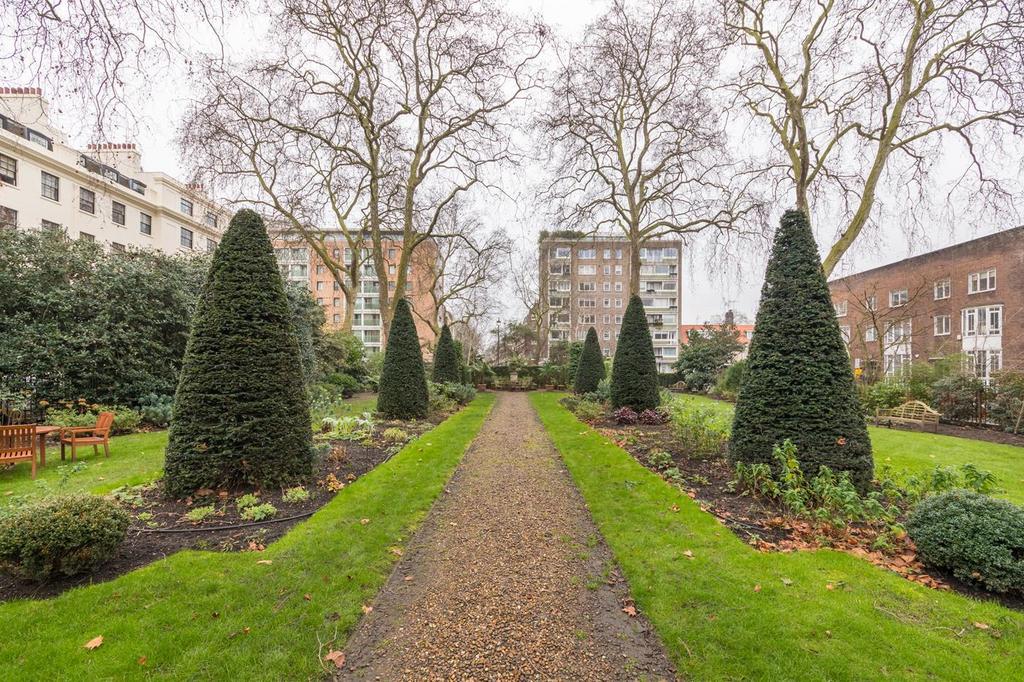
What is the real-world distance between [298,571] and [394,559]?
34.7 inches

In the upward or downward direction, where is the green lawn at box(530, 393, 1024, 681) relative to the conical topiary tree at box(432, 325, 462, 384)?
downward

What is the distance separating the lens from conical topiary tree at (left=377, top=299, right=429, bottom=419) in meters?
13.3

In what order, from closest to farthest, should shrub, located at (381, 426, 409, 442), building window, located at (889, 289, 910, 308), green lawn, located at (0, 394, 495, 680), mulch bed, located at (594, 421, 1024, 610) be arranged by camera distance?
green lawn, located at (0, 394, 495, 680)
mulch bed, located at (594, 421, 1024, 610)
shrub, located at (381, 426, 409, 442)
building window, located at (889, 289, 910, 308)

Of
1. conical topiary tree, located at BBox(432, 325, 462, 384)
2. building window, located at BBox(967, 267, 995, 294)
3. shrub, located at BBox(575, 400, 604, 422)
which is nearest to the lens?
shrub, located at BBox(575, 400, 604, 422)

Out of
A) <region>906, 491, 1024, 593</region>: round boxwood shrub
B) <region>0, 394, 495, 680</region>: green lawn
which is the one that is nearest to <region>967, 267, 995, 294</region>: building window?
<region>906, 491, 1024, 593</region>: round boxwood shrub

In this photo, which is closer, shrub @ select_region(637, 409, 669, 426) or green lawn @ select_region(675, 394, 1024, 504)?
green lawn @ select_region(675, 394, 1024, 504)

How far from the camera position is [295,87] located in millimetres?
14062

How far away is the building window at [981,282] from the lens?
2495 centimetres

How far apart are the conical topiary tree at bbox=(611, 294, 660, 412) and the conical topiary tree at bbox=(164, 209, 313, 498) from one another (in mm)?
9790

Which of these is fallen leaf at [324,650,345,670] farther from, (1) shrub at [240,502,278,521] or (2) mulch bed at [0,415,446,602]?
(1) shrub at [240,502,278,521]

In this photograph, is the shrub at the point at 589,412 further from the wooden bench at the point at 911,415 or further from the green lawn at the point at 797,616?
the wooden bench at the point at 911,415

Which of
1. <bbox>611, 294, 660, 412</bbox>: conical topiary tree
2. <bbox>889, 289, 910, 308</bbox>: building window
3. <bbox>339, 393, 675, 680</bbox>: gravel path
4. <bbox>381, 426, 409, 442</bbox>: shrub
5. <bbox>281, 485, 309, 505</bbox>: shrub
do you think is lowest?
<bbox>381, 426, 409, 442</bbox>: shrub

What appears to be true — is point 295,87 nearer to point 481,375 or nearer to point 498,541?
point 498,541

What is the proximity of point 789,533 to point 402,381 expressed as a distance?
10864 millimetres
